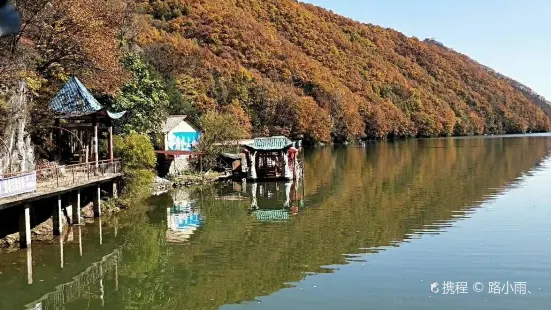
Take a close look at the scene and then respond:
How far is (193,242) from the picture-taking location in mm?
21828

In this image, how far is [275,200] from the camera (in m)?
Answer: 33.8

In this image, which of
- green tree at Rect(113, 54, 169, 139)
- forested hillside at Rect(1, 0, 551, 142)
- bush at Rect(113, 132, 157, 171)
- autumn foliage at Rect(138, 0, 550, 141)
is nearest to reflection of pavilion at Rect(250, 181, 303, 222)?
bush at Rect(113, 132, 157, 171)

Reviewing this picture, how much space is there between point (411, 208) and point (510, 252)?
10.1 metres

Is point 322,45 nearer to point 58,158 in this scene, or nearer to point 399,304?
point 58,158

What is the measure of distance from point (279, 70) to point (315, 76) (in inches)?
403

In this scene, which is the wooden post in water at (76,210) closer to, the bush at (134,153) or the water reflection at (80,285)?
the water reflection at (80,285)

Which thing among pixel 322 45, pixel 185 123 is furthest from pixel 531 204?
pixel 322 45

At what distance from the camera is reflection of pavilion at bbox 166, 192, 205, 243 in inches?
920

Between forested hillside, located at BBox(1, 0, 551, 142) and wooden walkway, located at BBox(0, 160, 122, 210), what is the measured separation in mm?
4682

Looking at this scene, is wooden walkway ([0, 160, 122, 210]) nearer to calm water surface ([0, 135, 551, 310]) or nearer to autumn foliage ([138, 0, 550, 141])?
calm water surface ([0, 135, 551, 310])

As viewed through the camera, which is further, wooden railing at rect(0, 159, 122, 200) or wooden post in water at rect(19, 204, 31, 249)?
wooden railing at rect(0, 159, 122, 200)

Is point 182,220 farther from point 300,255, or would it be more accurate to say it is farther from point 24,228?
point 300,255

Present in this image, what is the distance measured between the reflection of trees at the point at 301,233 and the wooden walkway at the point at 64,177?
356 cm

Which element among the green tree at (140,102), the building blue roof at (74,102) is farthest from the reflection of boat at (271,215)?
the green tree at (140,102)
